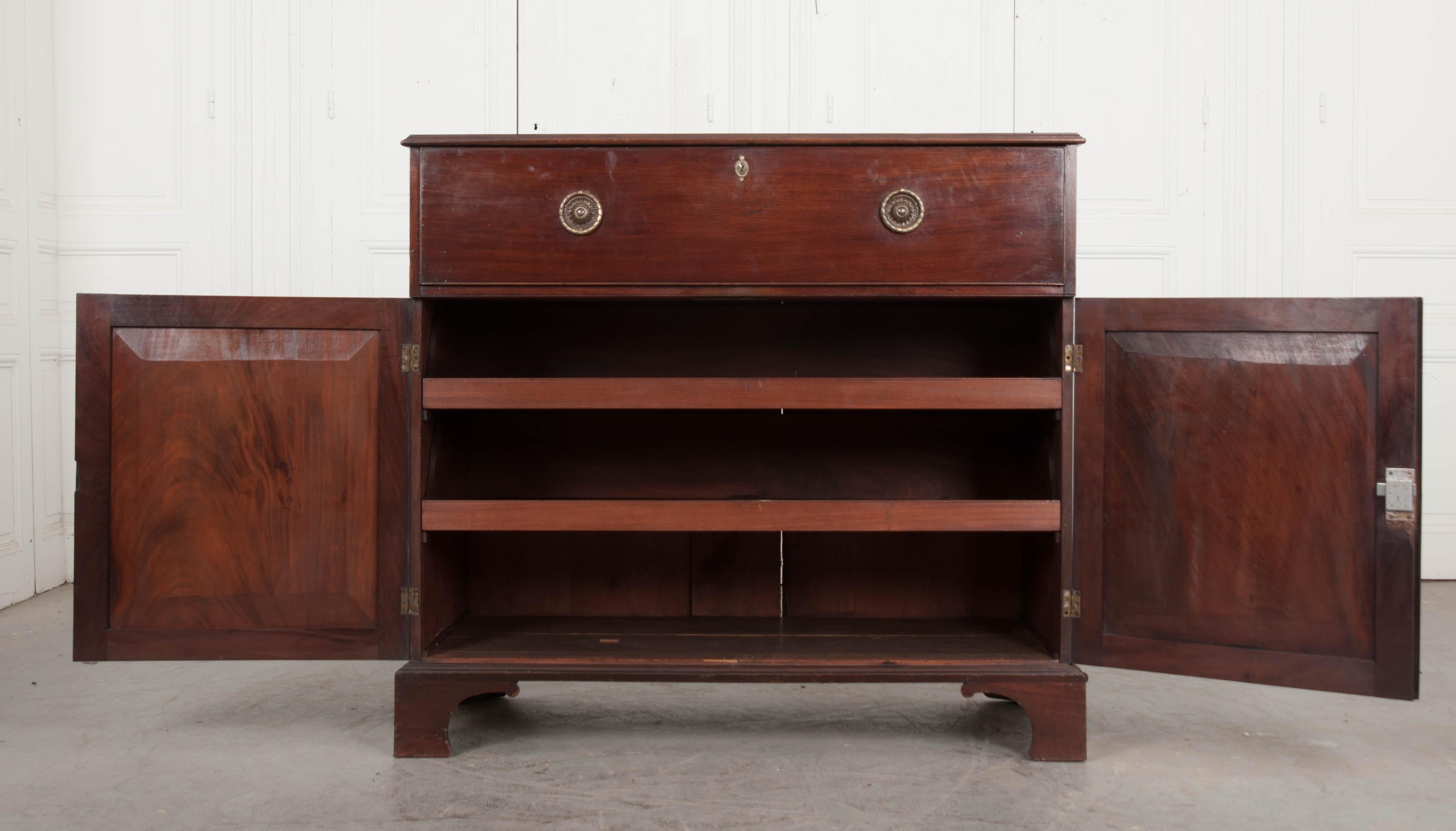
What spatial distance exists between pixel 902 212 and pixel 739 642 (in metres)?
1.05

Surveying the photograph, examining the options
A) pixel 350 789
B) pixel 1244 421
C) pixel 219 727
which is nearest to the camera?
pixel 350 789

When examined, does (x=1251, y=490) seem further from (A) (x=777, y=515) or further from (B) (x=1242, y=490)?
(A) (x=777, y=515)

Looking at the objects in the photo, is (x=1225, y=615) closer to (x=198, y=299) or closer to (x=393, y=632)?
(x=393, y=632)

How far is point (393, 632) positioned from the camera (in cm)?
220

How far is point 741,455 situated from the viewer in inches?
103

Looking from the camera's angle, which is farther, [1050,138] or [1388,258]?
[1388,258]

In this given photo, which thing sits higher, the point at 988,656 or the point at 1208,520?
the point at 1208,520

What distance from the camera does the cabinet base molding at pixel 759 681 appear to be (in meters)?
2.13

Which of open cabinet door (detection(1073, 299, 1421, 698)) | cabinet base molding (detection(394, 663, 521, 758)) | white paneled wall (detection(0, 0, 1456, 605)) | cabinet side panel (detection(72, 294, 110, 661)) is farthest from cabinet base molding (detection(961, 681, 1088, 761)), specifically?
white paneled wall (detection(0, 0, 1456, 605))

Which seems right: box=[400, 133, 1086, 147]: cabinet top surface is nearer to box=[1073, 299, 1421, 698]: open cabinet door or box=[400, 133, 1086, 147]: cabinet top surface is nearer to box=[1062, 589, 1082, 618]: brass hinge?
box=[1073, 299, 1421, 698]: open cabinet door

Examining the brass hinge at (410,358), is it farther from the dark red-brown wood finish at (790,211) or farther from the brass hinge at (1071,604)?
the brass hinge at (1071,604)

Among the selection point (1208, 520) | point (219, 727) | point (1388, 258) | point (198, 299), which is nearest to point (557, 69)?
point (198, 299)

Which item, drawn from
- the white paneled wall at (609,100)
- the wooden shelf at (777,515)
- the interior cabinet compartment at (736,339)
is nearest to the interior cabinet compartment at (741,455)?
the interior cabinet compartment at (736,339)

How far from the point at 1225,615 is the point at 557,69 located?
2925mm
